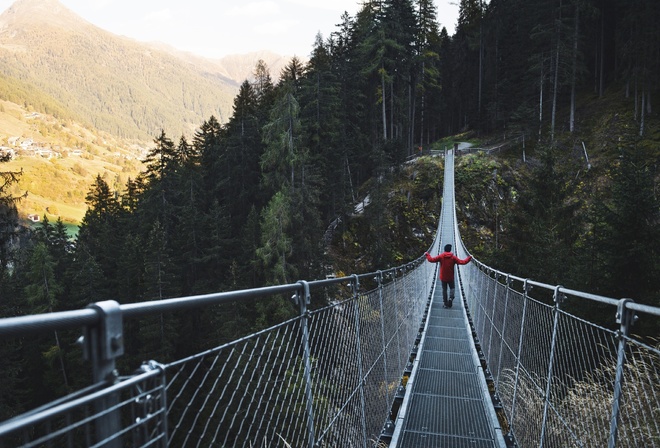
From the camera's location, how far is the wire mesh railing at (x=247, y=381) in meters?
0.81

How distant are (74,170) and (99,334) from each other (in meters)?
130

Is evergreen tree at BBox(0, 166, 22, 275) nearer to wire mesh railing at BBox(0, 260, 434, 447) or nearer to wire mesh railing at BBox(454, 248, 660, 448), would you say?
wire mesh railing at BBox(0, 260, 434, 447)

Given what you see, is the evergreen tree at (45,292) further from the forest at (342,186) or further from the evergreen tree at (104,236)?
the evergreen tree at (104,236)

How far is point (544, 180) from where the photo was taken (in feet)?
52.0

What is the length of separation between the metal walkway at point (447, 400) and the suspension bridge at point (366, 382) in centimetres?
2

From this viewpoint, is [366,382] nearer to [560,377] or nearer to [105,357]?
[560,377]

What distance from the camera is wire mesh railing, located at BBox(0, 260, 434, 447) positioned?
0.81 metres

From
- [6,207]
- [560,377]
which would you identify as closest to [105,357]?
[560,377]

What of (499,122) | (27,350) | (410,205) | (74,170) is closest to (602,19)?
(499,122)

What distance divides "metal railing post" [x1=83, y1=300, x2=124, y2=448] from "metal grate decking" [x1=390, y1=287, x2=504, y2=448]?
330 cm

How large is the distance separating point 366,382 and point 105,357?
9.31 ft

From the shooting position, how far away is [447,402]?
473 centimetres

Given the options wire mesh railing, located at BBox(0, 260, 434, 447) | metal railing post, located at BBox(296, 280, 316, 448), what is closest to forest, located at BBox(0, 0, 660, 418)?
wire mesh railing, located at BBox(0, 260, 434, 447)

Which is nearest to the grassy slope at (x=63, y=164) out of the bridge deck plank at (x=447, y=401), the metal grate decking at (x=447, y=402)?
the bridge deck plank at (x=447, y=401)
